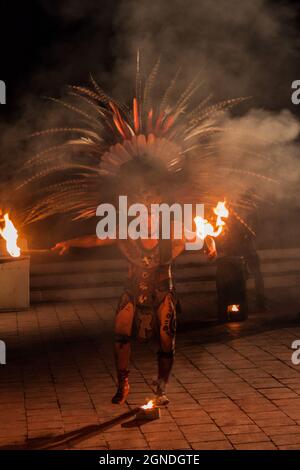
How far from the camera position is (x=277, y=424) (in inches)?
230

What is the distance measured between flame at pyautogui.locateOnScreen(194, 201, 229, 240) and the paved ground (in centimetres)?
154

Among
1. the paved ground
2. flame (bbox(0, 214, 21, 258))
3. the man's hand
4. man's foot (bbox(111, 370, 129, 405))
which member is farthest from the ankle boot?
flame (bbox(0, 214, 21, 258))

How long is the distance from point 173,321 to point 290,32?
6.61 m

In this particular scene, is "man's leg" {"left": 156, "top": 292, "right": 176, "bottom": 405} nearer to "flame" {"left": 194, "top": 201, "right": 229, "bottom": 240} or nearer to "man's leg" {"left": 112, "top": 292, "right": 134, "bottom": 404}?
"man's leg" {"left": 112, "top": 292, "right": 134, "bottom": 404}

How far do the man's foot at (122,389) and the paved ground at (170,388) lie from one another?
0.07 m

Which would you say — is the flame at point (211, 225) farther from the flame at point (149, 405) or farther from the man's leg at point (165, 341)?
the flame at point (149, 405)

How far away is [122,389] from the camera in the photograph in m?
6.48

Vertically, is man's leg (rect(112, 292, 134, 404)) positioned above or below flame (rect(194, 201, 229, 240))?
below

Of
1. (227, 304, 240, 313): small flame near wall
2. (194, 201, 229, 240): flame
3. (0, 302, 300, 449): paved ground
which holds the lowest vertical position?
(0, 302, 300, 449): paved ground

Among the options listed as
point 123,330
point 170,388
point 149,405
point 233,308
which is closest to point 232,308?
point 233,308

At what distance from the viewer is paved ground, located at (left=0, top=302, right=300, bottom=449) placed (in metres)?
5.59

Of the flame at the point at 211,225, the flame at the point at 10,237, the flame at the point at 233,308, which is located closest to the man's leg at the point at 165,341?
the flame at the point at 211,225

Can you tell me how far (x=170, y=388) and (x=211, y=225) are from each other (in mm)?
1689
